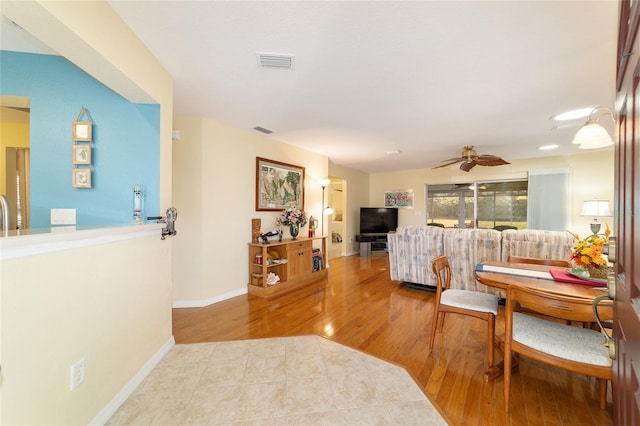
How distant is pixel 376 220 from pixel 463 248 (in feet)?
11.9

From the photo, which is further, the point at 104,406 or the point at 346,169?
the point at 346,169

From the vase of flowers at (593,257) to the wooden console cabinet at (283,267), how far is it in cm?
312

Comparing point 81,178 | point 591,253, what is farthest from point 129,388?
point 591,253

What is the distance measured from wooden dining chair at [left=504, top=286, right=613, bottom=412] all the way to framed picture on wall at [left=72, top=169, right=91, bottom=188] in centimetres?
300

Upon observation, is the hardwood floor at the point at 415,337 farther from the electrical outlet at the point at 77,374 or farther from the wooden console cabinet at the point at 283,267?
the electrical outlet at the point at 77,374

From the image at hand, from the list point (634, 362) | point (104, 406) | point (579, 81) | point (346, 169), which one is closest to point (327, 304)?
point (104, 406)

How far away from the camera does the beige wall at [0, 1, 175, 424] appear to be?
3.23 ft

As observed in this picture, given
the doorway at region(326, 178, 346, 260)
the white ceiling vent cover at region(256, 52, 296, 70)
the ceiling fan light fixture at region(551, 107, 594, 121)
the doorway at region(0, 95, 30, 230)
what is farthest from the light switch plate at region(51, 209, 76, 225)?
the doorway at region(326, 178, 346, 260)

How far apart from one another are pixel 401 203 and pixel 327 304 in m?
4.96

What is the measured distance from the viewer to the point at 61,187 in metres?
1.77

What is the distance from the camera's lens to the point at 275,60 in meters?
1.87

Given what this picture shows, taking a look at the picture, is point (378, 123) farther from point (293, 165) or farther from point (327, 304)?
point (327, 304)

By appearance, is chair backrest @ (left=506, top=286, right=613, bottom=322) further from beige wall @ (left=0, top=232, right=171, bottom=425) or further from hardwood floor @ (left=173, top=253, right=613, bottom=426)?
beige wall @ (left=0, top=232, right=171, bottom=425)

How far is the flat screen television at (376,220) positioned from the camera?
6.92 meters
